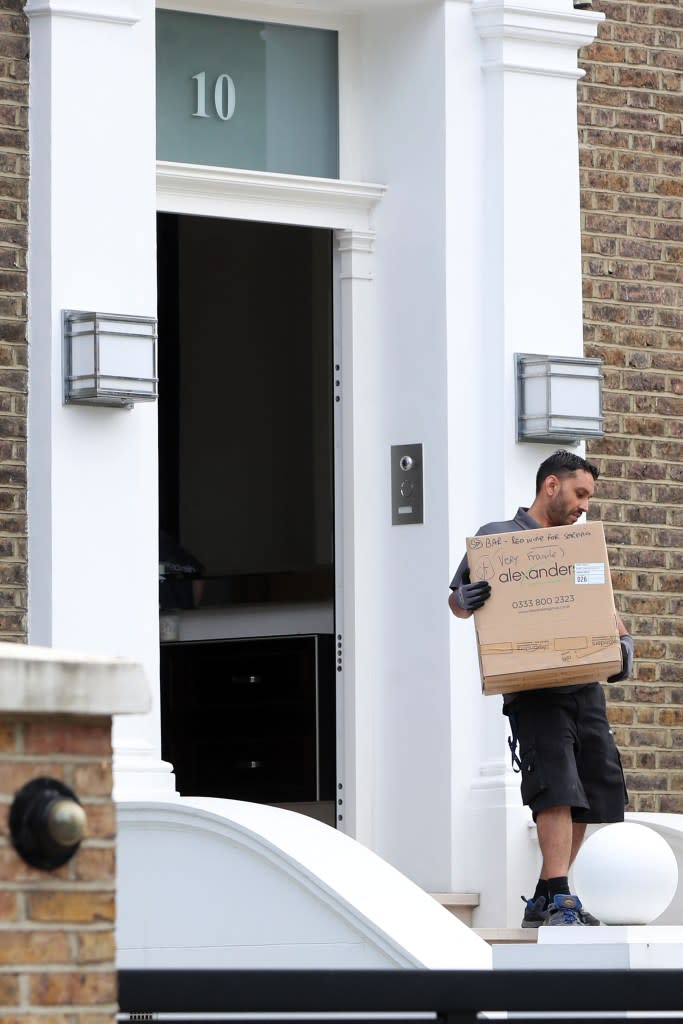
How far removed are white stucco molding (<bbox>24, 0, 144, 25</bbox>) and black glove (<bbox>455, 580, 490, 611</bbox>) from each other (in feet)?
8.26

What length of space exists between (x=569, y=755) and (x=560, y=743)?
0.05 meters

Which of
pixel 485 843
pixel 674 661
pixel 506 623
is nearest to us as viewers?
pixel 506 623

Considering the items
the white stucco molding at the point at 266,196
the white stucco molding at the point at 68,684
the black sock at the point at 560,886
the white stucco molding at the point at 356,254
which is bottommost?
the black sock at the point at 560,886

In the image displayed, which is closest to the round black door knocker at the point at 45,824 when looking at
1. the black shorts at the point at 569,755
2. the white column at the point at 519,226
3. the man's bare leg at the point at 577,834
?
the black shorts at the point at 569,755

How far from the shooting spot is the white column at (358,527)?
30.0 feet

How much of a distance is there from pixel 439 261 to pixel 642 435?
1.31 metres

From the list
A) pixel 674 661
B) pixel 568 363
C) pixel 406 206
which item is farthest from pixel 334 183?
pixel 674 661

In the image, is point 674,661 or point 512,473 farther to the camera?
point 674,661

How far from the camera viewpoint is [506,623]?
7.22 meters

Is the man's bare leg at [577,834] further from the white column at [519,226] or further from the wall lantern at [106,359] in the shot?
the wall lantern at [106,359]

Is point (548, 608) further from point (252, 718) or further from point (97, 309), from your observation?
point (252, 718)

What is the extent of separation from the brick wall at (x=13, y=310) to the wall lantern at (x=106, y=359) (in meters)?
0.22

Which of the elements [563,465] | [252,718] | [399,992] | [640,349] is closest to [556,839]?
[563,465]

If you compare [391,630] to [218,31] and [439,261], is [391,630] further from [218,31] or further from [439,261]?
[218,31]
